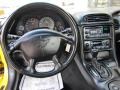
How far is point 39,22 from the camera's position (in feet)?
4.38

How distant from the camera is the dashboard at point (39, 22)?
1.29m

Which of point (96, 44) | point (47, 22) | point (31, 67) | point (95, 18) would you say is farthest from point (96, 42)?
point (31, 67)

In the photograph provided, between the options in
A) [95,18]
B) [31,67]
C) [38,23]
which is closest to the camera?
[31,67]

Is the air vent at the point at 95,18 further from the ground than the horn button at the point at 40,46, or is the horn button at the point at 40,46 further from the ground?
the air vent at the point at 95,18

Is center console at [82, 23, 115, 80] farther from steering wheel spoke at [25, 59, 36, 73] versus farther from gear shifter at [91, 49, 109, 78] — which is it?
steering wheel spoke at [25, 59, 36, 73]

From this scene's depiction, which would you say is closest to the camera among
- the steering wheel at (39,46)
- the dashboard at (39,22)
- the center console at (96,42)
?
the steering wheel at (39,46)

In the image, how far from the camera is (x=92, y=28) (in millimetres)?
1428

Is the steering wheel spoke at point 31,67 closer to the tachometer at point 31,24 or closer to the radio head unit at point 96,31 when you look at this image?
the tachometer at point 31,24

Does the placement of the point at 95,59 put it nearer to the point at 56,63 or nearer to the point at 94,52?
the point at 94,52

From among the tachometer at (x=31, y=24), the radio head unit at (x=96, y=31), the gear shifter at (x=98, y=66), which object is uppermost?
the tachometer at (x=31, y=24)

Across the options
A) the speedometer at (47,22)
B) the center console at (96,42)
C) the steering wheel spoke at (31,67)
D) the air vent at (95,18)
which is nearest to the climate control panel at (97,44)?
the center console at (96,42)

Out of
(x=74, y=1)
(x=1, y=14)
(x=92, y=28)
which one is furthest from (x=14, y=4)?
(x=92, y=28)

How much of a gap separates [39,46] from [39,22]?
148mm

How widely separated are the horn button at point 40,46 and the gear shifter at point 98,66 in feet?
0.86
